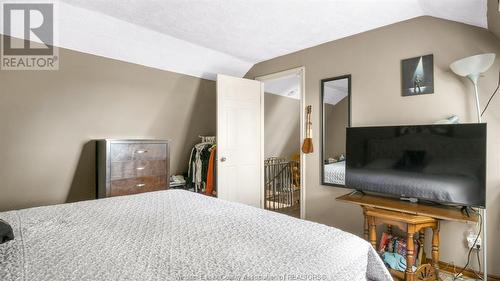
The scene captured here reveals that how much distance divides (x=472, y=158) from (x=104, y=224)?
8.33ft

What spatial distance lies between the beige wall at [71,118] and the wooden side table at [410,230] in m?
2.68

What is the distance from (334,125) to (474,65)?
1.33 metres

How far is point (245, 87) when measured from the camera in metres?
3.65

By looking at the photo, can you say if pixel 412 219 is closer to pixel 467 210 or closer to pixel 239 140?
pixel 467 210

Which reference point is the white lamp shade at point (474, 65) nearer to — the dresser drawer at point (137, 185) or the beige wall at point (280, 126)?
the dresser drawer at point (137, 185)

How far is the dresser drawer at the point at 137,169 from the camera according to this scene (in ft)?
8.95

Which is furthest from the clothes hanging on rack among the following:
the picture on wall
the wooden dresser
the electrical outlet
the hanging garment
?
the electrical outlet

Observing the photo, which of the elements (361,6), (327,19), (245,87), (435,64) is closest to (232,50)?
(245,87)

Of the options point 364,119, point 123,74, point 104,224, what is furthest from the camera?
point 123,74

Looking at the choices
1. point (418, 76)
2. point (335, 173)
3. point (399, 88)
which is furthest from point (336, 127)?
point (418, 76)

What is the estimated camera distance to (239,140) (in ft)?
11.7

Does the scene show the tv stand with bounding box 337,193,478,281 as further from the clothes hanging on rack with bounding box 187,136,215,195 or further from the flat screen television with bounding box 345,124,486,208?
the clothes hanging on rack with bounding box 187,136,215,195

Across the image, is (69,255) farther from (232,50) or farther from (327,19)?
(232,50)

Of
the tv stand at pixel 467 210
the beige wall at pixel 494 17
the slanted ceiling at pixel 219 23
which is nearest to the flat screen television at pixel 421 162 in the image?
the tv stand at pixel 467 210
